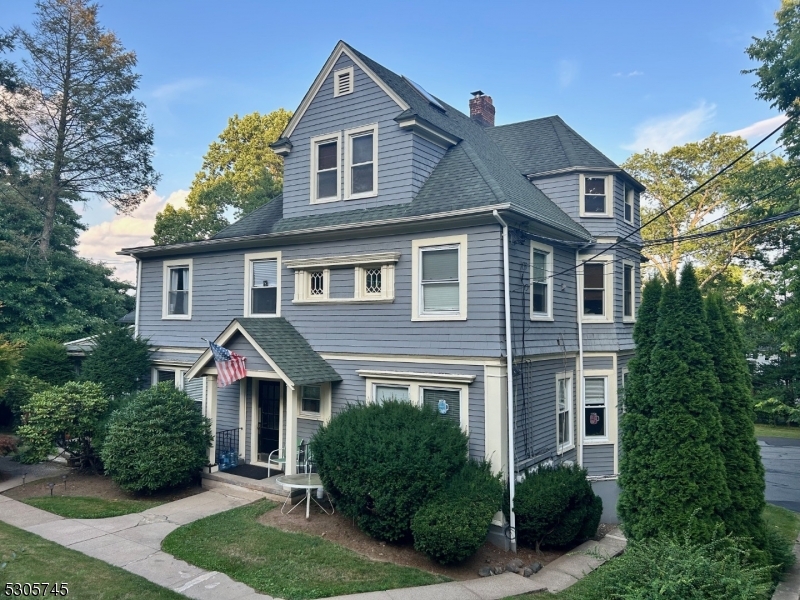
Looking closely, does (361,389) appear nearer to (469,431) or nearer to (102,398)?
(469,431)

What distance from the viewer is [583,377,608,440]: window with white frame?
1328 cm

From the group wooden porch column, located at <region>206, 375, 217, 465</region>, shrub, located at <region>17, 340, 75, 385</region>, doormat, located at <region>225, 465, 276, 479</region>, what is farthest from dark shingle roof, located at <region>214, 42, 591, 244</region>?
shrub, located at <region>17, 340, 75, 385</region>

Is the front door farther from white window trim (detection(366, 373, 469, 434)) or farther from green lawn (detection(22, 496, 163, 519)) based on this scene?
white window trim (detection(366, 373, 469, 434))

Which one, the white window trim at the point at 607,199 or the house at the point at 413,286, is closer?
the house at the point at 413,286

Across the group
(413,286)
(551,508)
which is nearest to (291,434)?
(413,286)

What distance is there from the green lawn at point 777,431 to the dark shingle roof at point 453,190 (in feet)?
66.2

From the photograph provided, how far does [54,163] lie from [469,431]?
24.7 m

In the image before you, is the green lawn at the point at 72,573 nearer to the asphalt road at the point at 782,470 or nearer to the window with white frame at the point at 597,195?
the window with white frame at the point at 597,195

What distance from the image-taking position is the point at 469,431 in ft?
33.4

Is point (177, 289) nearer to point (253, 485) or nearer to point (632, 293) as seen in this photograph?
point (253, 485)

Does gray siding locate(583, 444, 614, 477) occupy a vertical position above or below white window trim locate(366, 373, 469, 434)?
below

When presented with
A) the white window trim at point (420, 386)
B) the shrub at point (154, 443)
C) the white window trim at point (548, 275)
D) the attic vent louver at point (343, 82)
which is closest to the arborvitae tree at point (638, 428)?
the white window trim at point (420, 386)

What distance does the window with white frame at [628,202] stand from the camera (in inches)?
591

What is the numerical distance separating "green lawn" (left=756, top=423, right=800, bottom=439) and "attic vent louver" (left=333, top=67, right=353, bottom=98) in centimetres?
2564
